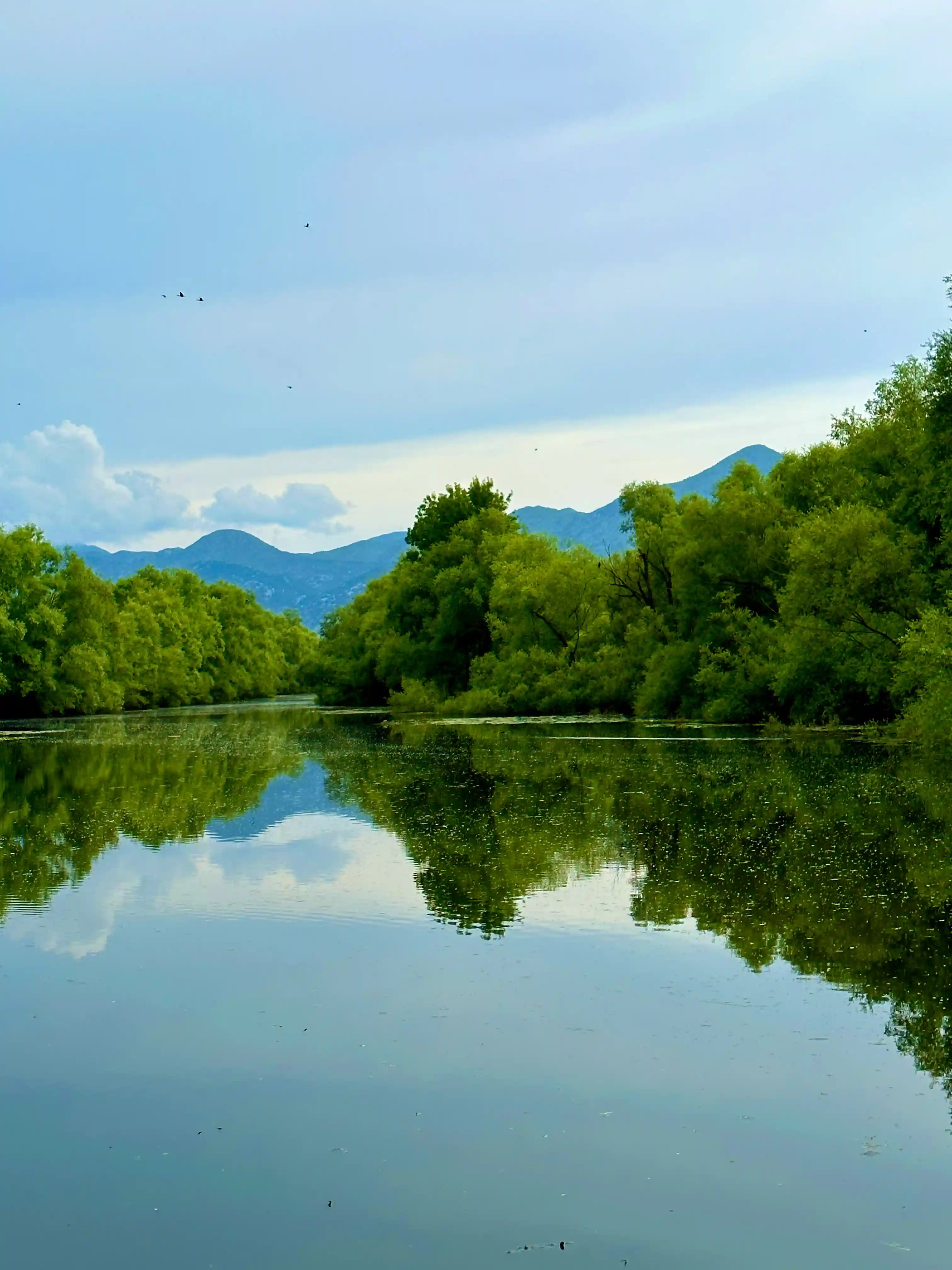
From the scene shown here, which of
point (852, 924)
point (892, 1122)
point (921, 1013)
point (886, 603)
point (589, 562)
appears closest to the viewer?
point (892, 1122)

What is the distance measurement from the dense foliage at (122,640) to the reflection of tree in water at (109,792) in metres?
27.6

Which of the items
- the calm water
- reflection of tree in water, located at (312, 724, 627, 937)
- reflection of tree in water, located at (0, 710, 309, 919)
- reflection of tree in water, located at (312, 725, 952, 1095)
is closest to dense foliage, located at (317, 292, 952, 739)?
reflection of tree in water, located at (312, 725, 952, 1095)

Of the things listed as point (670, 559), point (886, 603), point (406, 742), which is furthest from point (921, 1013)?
point (670, 559)

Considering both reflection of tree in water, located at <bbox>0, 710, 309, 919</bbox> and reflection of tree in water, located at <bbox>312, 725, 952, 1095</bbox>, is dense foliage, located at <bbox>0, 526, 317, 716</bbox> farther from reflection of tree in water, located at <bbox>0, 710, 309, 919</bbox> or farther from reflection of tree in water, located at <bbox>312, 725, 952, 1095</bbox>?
reflection of tree in water, located at <bbox>312, 725, 952, 1095</bbox>

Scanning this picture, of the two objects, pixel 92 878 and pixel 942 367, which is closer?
pixel 92 878

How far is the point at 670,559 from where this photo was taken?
53594 mm

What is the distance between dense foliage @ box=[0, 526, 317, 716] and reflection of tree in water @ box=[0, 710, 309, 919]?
27.6 meters

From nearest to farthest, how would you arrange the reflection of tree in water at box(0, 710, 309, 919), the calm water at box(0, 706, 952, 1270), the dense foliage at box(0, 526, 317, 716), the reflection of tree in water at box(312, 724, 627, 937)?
the calm water at box(0, 706, 952, 1270) → the reflection of tree in water at box(312, 724, 627, 937) → the reflection of tree in water at box(0, 710, 309, 919) → the dense foliage at box(0, 526, 317, 716)

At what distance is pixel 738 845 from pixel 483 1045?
9911 millimetres

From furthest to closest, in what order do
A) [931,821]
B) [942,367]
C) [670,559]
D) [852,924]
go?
[670,559] → [942,367] → [931,821] → [852,924]

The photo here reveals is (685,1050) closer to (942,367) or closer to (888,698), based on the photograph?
(942,367)

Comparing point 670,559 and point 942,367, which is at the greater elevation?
point 942,367

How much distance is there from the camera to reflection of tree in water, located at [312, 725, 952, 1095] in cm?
1225

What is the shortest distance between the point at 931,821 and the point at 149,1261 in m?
16.3
